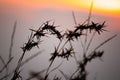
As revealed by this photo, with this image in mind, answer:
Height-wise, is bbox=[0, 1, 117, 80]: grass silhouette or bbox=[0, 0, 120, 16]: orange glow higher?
bbox=[0, 0, 120, 16]: orange glow

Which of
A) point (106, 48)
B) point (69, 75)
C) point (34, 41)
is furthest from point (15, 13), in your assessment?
point (106, 48)

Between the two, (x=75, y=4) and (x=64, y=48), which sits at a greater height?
(x=75, y=4)

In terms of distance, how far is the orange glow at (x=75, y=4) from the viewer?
1.22m

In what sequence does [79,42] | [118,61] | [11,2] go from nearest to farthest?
[11,2] → [79,42] → [118,61]

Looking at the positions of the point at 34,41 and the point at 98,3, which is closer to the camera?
the point at 34,41

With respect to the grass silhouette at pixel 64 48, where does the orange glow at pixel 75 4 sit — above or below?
above

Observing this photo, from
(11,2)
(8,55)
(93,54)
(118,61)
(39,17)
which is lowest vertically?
(118,61)

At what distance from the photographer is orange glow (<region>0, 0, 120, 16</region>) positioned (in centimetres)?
122

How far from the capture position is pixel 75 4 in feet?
4.29

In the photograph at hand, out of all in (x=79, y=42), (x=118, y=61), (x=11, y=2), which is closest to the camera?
(x=11, y=2)

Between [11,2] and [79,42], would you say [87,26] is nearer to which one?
[79,42]

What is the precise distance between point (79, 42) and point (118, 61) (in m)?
0.34

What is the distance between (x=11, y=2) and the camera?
1195 mm

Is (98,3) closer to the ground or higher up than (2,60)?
higher up
